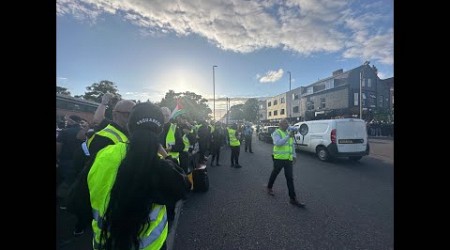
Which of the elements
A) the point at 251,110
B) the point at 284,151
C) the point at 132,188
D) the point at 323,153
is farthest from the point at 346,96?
the point at 251,110

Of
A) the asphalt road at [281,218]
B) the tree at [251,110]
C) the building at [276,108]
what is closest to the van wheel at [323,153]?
the asphalt road at [281,218]

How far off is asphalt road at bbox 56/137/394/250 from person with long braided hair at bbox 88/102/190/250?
1.88 m

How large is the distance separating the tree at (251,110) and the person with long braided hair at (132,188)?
76459mm

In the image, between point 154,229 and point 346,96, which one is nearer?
point 154,229

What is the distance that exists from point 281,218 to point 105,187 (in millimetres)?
3410

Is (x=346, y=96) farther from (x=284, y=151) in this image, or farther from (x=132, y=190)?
(x=132, y=190)

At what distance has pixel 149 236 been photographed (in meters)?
1.49

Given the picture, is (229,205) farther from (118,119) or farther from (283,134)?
(118,119)

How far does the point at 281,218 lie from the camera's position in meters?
3.98

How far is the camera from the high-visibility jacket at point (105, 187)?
138cm

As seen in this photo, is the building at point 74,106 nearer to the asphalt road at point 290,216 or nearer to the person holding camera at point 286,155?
the asphalt road at point 290,216

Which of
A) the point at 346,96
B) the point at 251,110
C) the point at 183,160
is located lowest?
the point at 183,160
